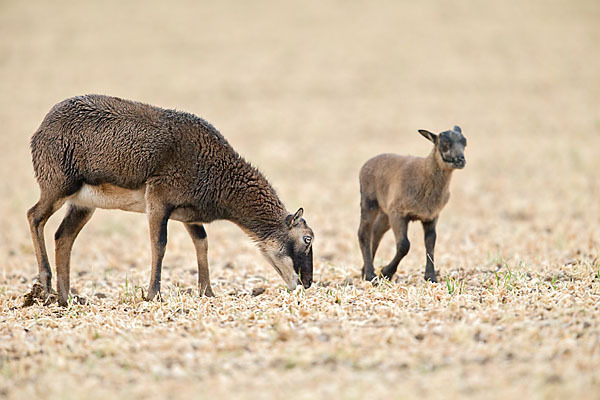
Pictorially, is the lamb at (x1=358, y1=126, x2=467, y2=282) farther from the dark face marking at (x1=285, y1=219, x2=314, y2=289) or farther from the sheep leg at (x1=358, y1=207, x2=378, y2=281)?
the dark face marking at (x1=285, y1=219, x2=314, y2=289)

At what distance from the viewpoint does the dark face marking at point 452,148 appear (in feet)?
30.0

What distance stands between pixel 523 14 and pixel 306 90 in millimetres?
20702

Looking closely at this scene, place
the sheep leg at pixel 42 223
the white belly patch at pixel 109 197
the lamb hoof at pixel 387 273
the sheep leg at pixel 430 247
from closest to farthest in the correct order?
the sheep leg at pixel 42 223 → the white belly patch at pixel 109 197 → the sheep leg at pixel 430 247 → the lamb hoof at pixel 387 273

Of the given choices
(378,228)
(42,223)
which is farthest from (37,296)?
(378,228)

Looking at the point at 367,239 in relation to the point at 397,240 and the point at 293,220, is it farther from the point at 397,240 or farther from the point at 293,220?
the point at 293,220

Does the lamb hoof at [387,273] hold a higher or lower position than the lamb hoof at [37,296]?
lower

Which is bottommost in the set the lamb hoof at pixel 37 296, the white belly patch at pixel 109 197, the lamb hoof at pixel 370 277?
the lamb hoof at pixel 370 277

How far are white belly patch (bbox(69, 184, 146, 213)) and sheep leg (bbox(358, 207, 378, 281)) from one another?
3251 mm

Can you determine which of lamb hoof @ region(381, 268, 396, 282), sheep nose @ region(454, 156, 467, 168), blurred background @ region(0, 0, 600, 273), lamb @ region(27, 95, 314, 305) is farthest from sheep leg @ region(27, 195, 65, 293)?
sheep nose @ region(454, 156, 467, 168)

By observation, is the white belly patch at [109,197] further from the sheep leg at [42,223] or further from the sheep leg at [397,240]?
the sheep leg at [397,240]

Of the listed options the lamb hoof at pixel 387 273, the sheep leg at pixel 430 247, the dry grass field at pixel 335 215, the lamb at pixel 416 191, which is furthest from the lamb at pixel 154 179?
the sheep leg at pixel 430 247

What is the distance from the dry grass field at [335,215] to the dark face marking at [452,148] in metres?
1.49

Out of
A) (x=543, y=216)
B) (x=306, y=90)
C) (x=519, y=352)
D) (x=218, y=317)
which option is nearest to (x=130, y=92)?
(x=306, y=90)

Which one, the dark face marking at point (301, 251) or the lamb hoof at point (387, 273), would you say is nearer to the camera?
the dark face marking at point (301, 251)
